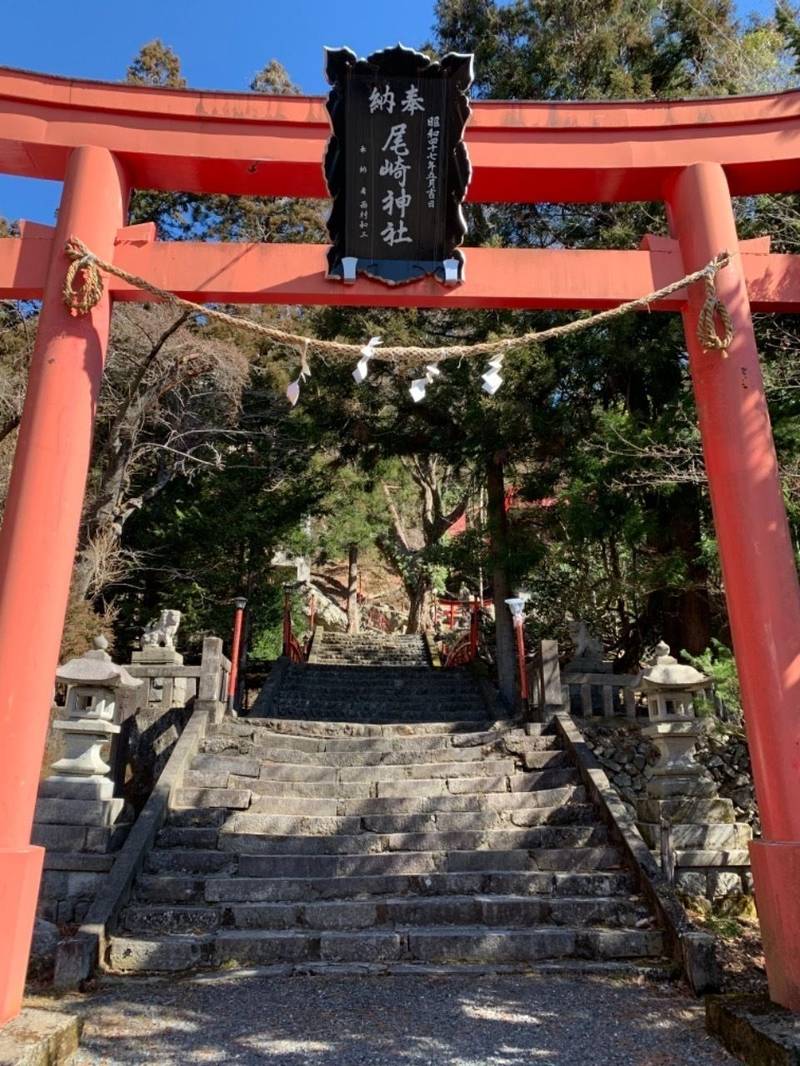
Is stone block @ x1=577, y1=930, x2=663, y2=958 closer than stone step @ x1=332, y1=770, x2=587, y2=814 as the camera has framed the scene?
Yes

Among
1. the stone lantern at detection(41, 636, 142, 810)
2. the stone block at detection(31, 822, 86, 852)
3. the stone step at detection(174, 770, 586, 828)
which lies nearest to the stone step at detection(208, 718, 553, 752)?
the stone step at detection(174, 770, 586, 828)

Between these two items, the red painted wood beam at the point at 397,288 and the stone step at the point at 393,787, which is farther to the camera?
the stone step at the point at 393,787

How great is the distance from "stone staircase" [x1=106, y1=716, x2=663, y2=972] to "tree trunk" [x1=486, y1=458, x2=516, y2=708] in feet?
12.3

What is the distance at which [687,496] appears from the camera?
32.0ft

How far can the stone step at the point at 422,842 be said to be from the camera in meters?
6.57

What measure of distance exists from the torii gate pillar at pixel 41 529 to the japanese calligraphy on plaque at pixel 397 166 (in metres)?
1.40

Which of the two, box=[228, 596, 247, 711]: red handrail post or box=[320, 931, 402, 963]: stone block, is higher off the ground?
box=[228, 596, 247, 711]: red handrail post

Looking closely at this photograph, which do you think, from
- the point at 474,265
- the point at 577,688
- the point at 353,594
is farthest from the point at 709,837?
the point at 353,594

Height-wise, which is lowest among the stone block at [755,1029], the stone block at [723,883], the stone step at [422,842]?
the stone block at [755,1029]

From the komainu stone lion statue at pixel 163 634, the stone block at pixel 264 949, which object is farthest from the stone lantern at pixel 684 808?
the komainu stone lion statue at pixel 163 634

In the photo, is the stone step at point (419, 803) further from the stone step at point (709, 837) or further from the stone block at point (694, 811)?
the stone step at point (709, 837)

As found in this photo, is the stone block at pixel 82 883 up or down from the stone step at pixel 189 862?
down

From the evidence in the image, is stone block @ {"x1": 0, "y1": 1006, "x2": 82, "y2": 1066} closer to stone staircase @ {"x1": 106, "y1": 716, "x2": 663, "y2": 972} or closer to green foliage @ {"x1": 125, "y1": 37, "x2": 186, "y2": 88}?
stone staircase @ {"x1": 106, "y1": 716, "x2": 663, "y2": 972}

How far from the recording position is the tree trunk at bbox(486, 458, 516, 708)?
12125 millimetres
